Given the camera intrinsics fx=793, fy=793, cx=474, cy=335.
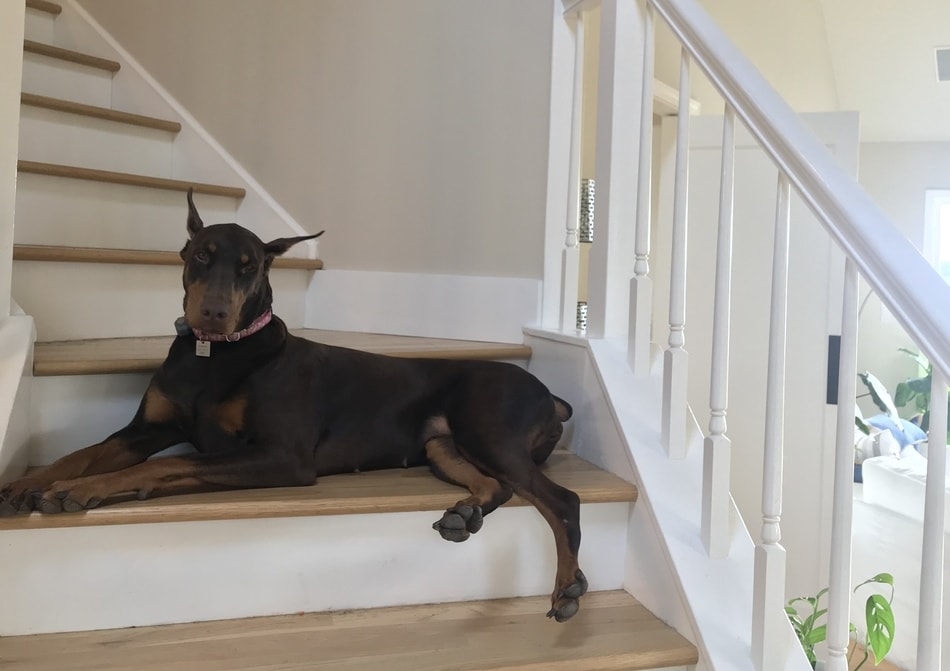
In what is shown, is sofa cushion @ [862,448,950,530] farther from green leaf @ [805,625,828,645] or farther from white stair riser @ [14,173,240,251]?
white stair riser @ [14,173,240,251]

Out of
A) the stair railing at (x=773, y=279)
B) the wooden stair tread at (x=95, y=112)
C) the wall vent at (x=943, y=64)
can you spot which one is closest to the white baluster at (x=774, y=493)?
the stair railing at (x=773, y=279)

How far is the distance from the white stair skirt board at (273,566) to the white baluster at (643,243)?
341 millimetres

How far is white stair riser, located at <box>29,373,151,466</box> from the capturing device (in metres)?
1.53

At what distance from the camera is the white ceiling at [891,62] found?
4.19 m

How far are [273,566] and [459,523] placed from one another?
33 centimetres

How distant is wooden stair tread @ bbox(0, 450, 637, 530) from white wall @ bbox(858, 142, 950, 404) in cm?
443

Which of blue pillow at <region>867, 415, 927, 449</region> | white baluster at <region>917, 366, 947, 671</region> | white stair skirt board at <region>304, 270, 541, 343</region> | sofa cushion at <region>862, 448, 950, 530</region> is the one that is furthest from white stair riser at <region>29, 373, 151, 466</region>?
blue pillow at <region>867, 415, 927, 449</region>

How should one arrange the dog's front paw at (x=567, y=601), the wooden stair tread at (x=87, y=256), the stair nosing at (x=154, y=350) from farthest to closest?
the wooden stair tread at (x=87, y=256) < the stair nosing at (x=154, y=350) < the dog's front paw at (x=567, y=601)

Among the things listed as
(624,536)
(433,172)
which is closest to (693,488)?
(624,536)

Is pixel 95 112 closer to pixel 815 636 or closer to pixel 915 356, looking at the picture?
pixel 815 636

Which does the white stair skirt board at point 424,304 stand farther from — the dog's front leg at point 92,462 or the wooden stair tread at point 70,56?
the wooden stair tread at point 70,56

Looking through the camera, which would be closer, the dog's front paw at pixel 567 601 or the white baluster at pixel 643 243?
the dog's front paw at pixel 567 601

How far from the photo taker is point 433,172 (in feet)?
7.50

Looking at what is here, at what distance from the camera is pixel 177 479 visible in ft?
4.43
